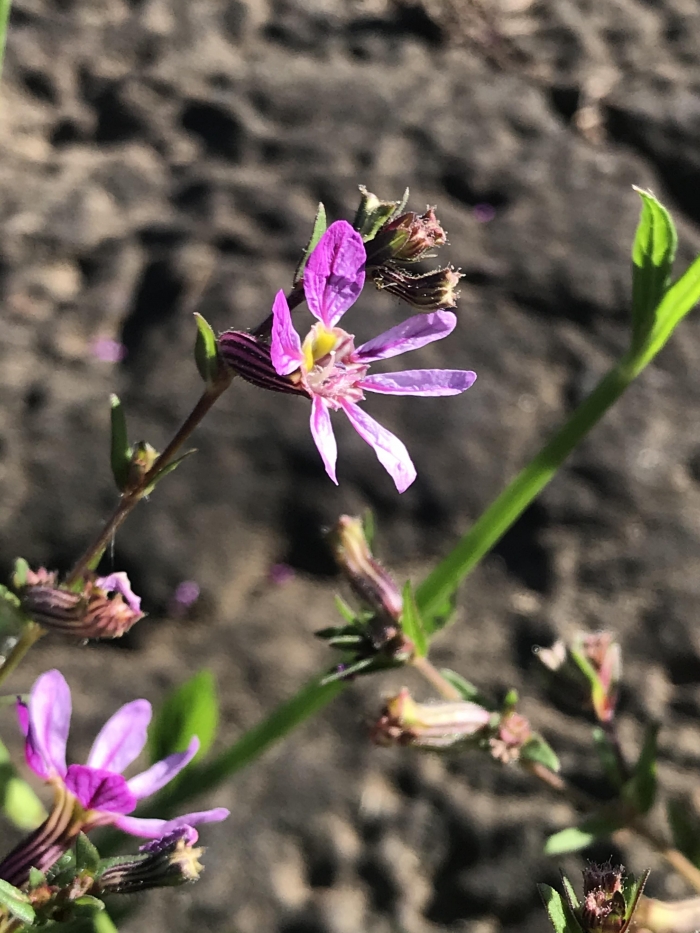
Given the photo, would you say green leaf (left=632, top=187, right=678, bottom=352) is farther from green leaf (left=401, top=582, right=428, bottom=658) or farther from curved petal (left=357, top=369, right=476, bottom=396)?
green leaf (left=401, top=582, right=428, bottom=658)

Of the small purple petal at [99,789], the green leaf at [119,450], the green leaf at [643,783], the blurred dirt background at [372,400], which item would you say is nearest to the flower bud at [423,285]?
the green leaf at [119,450]

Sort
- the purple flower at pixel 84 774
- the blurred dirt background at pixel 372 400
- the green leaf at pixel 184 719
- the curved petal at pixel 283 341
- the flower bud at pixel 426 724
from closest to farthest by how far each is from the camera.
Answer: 1. the curved petal at pixel 283 341
2. the purple flower at pixel 84 774
3. the flower bud at pixel 426 724
4. the green leaf at pixel 184 719
5. the blurred dirt background at pixel 372 400

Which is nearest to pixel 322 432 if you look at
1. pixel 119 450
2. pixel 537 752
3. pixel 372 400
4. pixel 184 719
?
pixel 119 450

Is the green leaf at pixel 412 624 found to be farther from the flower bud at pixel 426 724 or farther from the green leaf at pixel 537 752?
the green leaf at pixel 537 752

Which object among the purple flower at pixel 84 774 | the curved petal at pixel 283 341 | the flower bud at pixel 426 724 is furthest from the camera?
the flower bud at pixel 426 724

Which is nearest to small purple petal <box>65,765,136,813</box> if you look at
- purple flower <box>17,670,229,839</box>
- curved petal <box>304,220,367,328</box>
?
purple flower <box>17,670,229,839</box>

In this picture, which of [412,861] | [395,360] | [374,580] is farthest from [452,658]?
[374,580]
